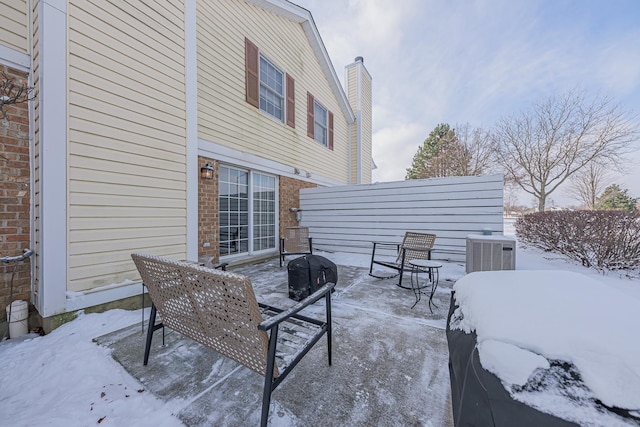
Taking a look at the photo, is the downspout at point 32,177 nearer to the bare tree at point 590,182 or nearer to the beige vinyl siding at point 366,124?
the beige vinyl siding at point 366,124

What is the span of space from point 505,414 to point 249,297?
106cm

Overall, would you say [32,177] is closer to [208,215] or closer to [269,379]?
[208,215]

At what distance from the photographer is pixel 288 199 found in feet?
21.6

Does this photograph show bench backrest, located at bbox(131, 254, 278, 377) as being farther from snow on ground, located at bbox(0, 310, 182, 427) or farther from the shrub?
the shrub

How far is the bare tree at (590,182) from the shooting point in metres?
11.0

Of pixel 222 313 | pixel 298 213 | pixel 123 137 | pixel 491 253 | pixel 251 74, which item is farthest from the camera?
pixel 298 213

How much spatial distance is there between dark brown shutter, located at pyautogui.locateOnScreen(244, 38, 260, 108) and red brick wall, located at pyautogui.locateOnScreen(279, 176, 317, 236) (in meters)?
1.94

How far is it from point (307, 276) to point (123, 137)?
2.83m

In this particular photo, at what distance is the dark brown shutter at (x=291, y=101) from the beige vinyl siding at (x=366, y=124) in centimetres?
447

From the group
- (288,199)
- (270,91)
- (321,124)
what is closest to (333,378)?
(288,199)

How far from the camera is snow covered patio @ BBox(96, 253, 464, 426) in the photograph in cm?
146

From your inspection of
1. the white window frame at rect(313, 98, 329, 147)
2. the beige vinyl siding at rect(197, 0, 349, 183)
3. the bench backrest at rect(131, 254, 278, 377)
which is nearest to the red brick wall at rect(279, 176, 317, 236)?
the beige vinyl siding at rect(197, 0, 349, 183)

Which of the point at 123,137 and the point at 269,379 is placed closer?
the point at 269,379

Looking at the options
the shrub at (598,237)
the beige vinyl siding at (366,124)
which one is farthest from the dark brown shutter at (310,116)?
the shrub at (598,237)
